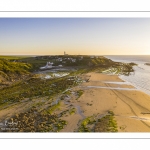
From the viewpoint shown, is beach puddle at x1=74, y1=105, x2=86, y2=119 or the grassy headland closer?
the grassy headland

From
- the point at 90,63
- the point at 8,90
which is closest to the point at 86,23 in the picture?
the point at 90,63

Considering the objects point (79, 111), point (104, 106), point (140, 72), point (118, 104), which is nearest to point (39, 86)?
point (79, 111)

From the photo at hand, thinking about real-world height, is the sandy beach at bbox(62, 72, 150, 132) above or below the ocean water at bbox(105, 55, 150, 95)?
below

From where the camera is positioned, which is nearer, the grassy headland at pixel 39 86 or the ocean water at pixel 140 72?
the grassy headland at pixel 39 86

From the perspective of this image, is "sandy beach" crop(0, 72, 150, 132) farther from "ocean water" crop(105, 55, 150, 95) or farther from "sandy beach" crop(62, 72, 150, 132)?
"ocean water" crop(105, 55, 150, 95)

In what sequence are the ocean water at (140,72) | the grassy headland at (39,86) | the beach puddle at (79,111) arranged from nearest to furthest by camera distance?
the grassy headland at (39,86), the beach puddle at (79,111), the ocean water at (140,72)

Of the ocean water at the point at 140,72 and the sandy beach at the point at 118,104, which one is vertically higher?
the ocean water at the point at 140,72

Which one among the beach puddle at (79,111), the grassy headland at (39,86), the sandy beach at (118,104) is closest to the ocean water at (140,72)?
the sandy beach at (118,104)

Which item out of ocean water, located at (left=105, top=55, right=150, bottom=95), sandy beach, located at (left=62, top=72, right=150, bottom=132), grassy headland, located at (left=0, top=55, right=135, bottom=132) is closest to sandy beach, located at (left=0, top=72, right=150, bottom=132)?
sandy beach, located at (left=62, top=72, right=150, bottom=132)

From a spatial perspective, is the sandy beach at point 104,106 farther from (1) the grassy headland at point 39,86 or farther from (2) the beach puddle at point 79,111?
(1) the grassy headland at point 39,86
